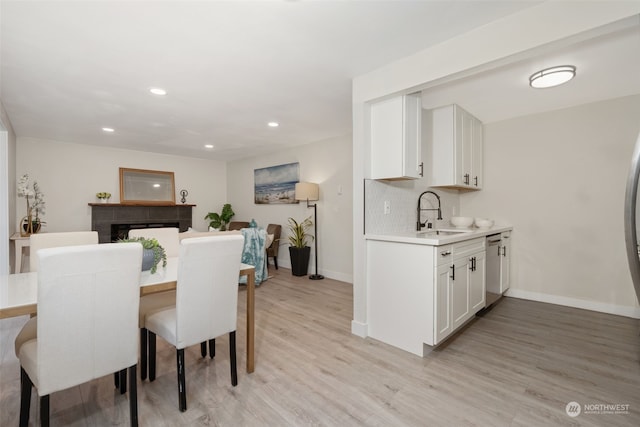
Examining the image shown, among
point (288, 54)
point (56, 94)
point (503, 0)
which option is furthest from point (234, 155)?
point (503, 0)

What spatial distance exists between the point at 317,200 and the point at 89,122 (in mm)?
3366

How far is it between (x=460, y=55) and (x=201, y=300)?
7.52ft

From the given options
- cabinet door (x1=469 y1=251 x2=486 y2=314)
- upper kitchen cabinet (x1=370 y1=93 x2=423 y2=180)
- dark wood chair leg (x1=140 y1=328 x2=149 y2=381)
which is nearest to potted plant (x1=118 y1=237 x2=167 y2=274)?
dark wood chair leg (x1=140 y1=328 x2=149 y2=381)

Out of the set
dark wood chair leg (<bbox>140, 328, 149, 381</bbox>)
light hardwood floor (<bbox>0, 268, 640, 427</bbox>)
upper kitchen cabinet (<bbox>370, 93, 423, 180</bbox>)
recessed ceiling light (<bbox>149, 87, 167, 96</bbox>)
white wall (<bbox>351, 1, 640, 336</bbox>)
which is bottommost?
light hardwood floor (<bbox>0, 268, 640, 427</bbox>)

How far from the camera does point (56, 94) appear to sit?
2971 millimetres

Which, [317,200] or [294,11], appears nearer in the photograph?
[294,11]

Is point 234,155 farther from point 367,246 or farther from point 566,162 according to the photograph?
point 566,162

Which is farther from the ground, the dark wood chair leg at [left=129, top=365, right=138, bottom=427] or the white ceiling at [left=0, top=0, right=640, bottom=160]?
the white ceiling at [left=0, top=0, right=640, bottom=160]

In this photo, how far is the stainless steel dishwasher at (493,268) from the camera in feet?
10.2

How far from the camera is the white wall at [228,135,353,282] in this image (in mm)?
4695

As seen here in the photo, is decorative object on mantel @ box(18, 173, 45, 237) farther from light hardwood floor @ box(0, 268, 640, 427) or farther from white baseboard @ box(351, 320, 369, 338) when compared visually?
white baseboard @ box(351, 320, 369, 338)

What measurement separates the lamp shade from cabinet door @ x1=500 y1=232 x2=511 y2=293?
8.97ft

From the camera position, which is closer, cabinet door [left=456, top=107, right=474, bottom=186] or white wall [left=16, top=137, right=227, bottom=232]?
cabinet door [left=456, top=107, right=474, bottom=186]

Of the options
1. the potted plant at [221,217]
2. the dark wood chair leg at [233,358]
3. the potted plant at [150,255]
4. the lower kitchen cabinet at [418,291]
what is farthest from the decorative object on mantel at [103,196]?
the lower kitchen cabinet at [418,291]
